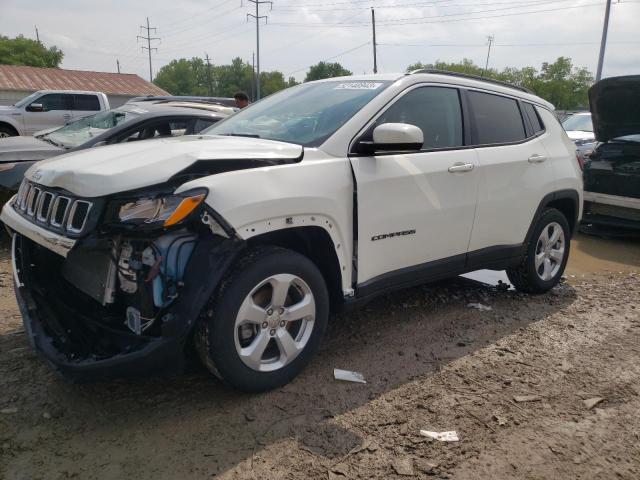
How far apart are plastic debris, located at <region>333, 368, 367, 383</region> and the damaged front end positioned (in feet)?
3.44

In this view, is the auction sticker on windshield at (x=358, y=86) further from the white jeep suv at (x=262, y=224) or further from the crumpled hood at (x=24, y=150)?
the crumpled hood at (x=24, y=150)

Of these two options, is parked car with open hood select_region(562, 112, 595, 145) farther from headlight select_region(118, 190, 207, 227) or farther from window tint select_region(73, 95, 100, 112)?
window tint select_region(73, 95, 100, 112)

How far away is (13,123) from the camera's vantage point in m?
14.4

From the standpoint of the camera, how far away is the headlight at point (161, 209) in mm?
2457

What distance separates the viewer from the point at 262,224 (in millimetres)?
2717

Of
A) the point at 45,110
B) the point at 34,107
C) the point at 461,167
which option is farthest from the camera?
the point at 45,110

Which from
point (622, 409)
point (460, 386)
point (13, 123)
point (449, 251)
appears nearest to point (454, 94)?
point (449, 251)

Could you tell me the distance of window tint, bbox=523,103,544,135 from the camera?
15.4 feet

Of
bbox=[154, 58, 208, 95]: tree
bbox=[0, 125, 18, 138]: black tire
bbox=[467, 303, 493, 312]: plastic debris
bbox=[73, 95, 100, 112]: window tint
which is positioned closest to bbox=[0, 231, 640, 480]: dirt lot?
bbox=[467, 303, 493, 312]: plastic debris

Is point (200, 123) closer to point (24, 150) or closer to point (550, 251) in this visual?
point (24, 150)

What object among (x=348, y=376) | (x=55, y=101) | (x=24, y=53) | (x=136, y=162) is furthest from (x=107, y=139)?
(x=24, y=53)

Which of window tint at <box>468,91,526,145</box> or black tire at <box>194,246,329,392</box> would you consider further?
window tint at <box>468,91,526,145</box>

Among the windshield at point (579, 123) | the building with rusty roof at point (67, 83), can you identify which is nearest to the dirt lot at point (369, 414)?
the windshield at point (579, 123)

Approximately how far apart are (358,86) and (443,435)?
7.56 feet
